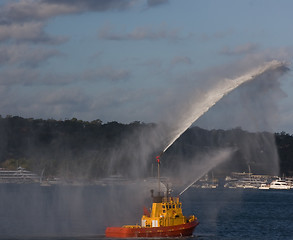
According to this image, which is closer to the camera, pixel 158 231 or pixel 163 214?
pixel 158 231

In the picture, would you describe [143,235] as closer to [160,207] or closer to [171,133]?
[160,207]

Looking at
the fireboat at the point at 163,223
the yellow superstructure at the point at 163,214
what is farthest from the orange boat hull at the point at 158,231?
the yellow superstructure at the point at 163,214

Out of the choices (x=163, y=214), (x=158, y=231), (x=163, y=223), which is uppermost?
(x=163, y=214)

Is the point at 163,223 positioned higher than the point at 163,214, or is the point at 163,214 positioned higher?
the point at 163,214

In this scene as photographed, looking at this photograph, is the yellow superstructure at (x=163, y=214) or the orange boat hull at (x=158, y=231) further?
the yellow superstructure at (x=163, y=214)

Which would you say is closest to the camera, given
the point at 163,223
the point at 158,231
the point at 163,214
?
the point at 158,231

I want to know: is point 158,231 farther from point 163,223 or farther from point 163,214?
point 163,214

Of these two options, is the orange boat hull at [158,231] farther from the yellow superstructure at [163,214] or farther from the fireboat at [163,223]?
the yellow superstructure at [163,214]

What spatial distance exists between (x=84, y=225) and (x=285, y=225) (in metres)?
34.2

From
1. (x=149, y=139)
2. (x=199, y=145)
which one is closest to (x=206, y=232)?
(x=149, y=139)

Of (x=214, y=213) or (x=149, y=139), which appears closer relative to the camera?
(x=149, y=139)

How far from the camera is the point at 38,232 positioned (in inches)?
3499

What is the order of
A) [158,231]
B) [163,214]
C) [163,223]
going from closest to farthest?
1. [158,231]
2. [163,223]
3. [163,214]

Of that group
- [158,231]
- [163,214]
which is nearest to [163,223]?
[163,214]
